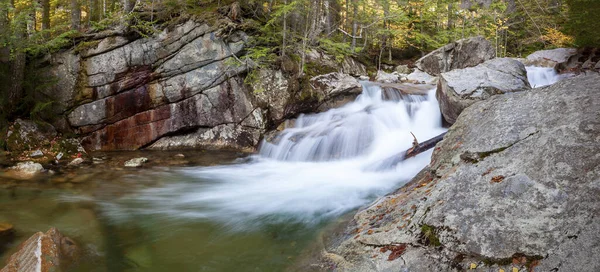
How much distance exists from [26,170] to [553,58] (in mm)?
20648

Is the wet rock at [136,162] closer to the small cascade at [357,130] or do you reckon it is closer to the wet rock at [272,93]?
the small cascade at [357,130]

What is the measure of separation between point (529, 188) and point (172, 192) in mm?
6687

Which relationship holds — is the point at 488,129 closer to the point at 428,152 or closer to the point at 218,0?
the point at 428,152

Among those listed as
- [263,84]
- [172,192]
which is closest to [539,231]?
[172,192]

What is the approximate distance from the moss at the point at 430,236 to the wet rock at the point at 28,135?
11.2 metres

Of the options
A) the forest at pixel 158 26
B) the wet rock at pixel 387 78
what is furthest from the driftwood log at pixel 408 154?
the wet rock at pixel 387 78

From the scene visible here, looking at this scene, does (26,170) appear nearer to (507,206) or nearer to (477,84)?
(507,206)

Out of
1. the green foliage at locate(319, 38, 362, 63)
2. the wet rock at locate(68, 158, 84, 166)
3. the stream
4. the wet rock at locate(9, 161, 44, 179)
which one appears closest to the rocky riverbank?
the stream

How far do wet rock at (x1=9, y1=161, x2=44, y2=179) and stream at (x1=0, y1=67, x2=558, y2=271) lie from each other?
2.06 feet

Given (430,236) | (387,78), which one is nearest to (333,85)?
(387,78)

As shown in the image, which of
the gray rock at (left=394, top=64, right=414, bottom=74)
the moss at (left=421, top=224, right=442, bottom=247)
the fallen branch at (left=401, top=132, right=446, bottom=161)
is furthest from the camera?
the gray rock at (left=394, top=64, right=414, bottom=74)

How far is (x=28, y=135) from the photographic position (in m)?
9.72

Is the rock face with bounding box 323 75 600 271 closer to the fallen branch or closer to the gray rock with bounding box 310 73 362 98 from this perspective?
the fallen branch

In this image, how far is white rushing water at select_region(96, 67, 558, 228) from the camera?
6.08m
